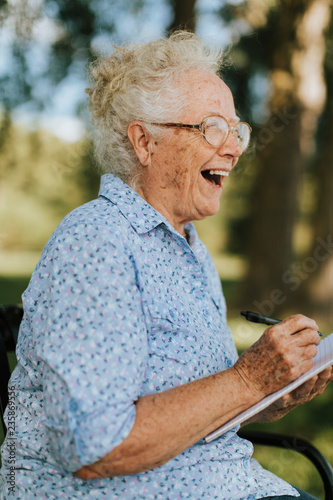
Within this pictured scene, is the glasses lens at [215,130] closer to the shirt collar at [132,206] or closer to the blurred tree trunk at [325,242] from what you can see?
the shirt collar at [132,206]

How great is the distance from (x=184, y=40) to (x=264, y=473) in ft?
5.14

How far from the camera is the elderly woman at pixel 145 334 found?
1231 millimetres

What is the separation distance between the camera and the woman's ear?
72.4 inches

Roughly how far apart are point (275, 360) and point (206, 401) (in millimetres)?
228

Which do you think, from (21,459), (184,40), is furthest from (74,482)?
(184,40)

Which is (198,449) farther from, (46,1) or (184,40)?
(46,1)

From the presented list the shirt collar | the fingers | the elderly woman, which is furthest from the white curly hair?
the fingers

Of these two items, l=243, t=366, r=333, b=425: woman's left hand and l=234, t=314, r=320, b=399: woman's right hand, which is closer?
l=234, t=314, r=320, b=399: woman's right hand

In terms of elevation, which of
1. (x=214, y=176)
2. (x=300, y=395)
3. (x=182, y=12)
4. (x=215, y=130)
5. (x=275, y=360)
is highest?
(x=182, y=12)

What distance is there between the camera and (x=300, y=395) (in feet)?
5.79

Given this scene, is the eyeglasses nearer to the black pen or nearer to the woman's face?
the woman's face

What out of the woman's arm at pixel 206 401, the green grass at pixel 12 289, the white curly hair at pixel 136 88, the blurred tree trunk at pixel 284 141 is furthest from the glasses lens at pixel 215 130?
the green grass at pixel 12 289

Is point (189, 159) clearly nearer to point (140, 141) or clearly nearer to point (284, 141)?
point (140, 141)

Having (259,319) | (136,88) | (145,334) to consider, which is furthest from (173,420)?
(136,88)
